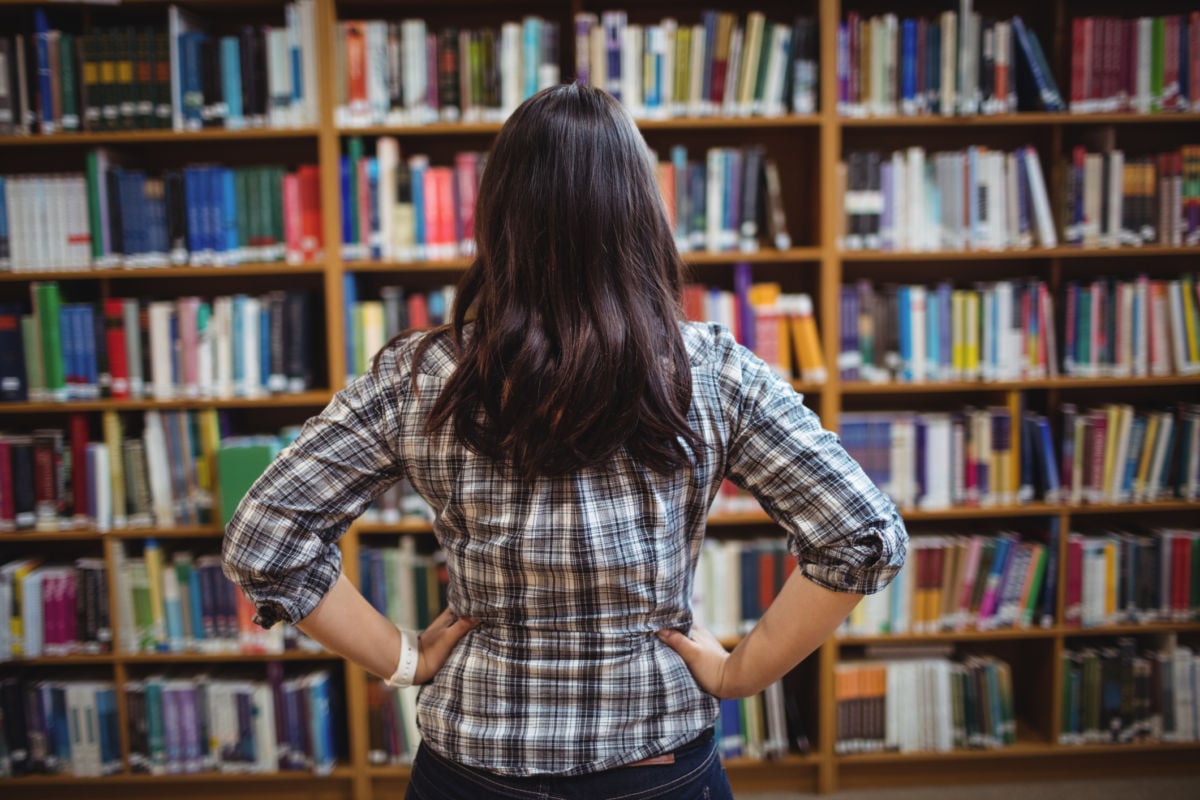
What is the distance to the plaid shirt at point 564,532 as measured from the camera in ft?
2.97

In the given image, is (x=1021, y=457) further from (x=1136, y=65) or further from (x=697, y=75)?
(x=697, y=75)

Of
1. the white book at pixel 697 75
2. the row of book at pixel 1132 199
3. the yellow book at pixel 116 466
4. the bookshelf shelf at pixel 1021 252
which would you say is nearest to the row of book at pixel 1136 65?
the row of book at pixel 1132 199

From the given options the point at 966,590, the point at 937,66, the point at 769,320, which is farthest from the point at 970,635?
the point at 937,66

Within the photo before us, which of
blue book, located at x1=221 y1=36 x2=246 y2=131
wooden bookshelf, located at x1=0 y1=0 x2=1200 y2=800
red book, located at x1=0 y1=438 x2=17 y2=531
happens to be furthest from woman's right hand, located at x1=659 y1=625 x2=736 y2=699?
red book, located at x1=0 y1=438 x2=17 y2=531

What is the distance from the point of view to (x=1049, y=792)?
A: 259 cm

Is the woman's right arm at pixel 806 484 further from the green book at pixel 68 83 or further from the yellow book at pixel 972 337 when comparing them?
the green book at pixel 68 83

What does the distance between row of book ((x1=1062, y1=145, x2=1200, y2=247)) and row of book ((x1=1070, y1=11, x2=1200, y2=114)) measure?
0.42ft

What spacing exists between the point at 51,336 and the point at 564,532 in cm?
209

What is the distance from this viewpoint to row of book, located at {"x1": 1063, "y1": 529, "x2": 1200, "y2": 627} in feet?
8.27

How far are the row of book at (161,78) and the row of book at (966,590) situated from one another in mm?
2015

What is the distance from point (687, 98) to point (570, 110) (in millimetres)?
1629

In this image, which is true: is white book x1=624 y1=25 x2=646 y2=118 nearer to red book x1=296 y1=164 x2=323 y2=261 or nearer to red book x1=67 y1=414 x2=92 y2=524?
red book x1=296 y1=164 x2=323 y2=261

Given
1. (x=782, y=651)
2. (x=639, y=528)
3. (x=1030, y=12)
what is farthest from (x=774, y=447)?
(x=1030, y=12)

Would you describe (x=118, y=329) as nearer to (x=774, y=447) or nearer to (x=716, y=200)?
(x=716, y=200)
